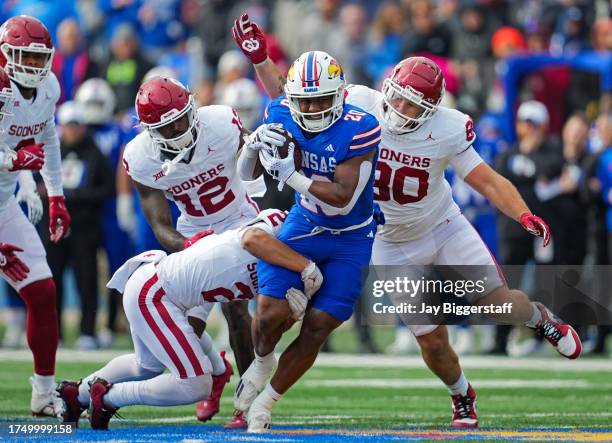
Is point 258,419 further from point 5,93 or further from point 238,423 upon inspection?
point 5,93

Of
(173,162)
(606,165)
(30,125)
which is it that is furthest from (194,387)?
(606,165)

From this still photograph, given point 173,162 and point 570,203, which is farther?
point 570,203

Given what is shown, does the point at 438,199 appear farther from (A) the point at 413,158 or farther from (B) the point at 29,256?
(B) the point at 29,256

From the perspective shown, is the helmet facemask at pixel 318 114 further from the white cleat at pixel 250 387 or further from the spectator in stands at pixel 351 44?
the spectator in stands at pixel 351 44

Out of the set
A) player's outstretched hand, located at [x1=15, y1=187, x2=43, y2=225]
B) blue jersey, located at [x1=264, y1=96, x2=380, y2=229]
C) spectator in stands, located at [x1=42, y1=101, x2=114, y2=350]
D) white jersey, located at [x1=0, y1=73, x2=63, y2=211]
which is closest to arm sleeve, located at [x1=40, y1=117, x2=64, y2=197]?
white jersey, located at [x1=0, y1=73, x2=63, y2=211]

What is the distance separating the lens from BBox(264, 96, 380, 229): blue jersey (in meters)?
6.72

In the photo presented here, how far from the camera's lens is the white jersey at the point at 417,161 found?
7.48m

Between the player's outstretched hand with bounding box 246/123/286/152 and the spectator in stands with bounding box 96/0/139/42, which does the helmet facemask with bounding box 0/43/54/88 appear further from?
the spectator in stands with bounding box 96/0/139/42

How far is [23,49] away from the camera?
7.63 meters

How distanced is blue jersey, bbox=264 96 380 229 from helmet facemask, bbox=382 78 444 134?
439 mm

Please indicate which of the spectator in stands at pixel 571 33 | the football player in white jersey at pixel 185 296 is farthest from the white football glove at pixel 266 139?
the spectator in stands at pixel 571 33

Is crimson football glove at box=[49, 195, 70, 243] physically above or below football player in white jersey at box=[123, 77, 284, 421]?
below

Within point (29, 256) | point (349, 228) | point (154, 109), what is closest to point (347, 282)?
point (349, 228)

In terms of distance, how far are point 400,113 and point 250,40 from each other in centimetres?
105
